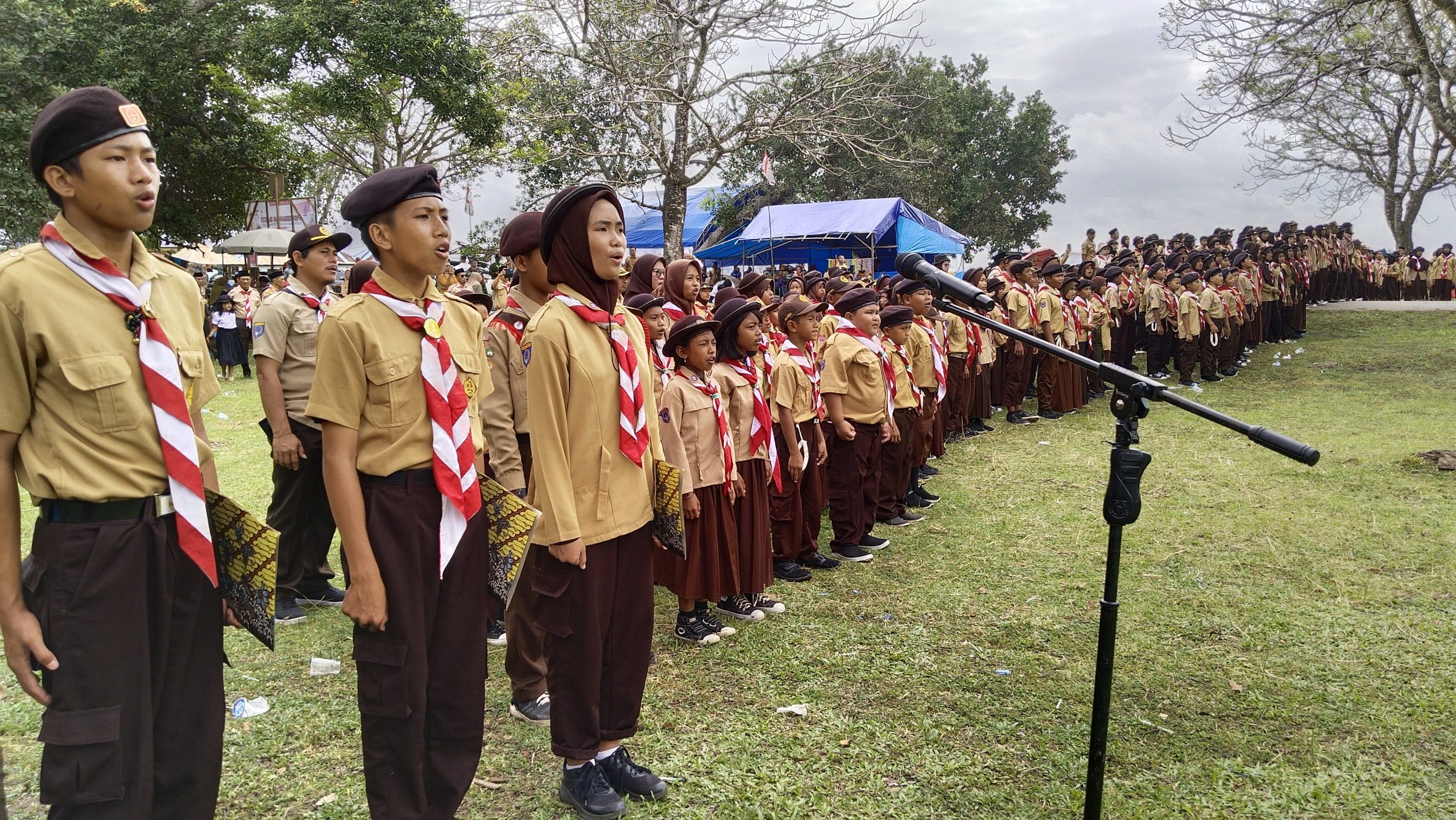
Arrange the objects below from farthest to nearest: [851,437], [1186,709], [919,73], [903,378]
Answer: [919,73]
[903,378]
[851,437]
[1186,709]

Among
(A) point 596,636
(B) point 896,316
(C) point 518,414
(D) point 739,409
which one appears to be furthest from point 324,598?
(B) point 896,316

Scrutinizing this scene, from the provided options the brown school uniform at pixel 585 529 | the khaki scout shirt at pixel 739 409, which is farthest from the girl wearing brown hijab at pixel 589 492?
the khaki scout shirt at pixel 739 409

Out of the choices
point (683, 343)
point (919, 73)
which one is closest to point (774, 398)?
point (683, 343)

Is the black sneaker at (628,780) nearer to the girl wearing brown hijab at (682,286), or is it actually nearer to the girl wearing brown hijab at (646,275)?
the girl wearing brown hijab at (682,286)

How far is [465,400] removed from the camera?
2.72m

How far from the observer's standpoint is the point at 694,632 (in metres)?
4.89

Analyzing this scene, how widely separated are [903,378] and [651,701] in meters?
3.81

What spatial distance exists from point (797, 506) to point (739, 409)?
0.99m

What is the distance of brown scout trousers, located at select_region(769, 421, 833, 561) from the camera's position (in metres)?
5.94

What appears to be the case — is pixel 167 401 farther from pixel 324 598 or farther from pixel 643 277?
pixel 643 277

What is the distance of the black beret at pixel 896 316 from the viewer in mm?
7148

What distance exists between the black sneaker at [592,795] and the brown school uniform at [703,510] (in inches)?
63.1

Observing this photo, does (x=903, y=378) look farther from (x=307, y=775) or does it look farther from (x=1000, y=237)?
(x=1000, y=237)

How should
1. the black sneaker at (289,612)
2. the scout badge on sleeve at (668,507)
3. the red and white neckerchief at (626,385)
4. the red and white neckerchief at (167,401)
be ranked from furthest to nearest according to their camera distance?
1. the black sneaker at (289,612)
2. the scout badge on sleeve at (668,507)
3. the red and white neckerchief at (626,385)
4. the red and white neckerchief at (167,401)
